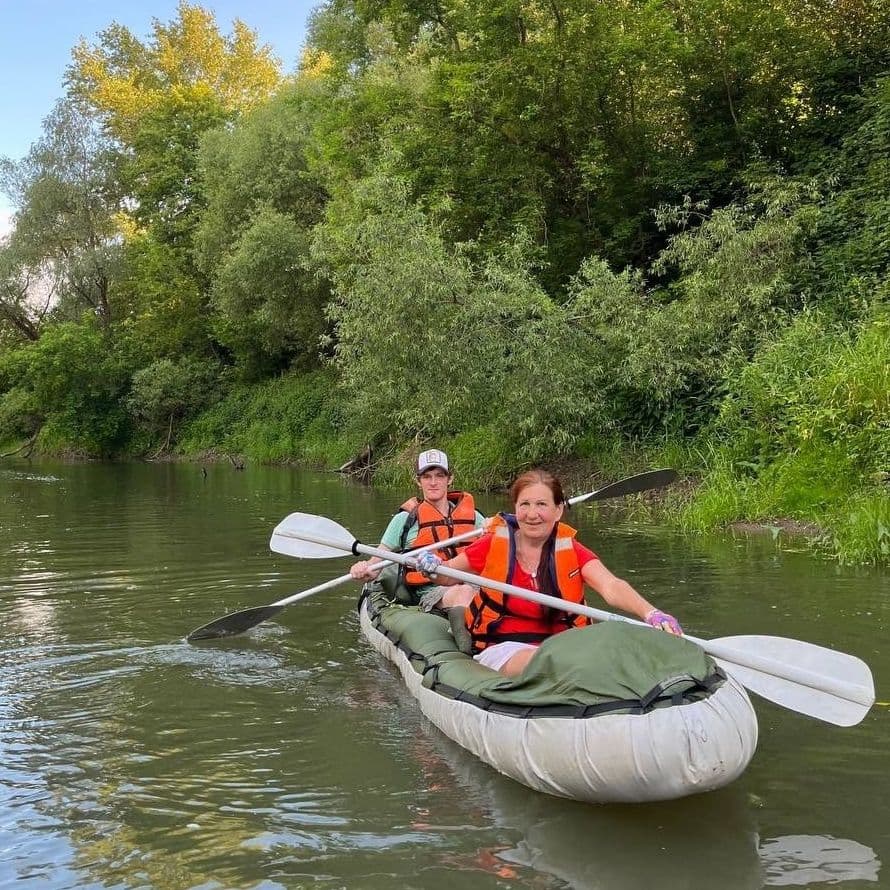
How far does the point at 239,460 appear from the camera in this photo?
24.7 meters

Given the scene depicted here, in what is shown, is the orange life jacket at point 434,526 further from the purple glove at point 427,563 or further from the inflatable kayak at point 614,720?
the inflatable kayak at point 614,720

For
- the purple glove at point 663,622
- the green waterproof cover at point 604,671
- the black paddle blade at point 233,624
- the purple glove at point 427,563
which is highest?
the purple glove at point 427,563

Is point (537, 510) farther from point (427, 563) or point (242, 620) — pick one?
point (242, 620)

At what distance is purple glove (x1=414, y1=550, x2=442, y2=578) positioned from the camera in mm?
4816

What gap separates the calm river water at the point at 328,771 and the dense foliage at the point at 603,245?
317 cm

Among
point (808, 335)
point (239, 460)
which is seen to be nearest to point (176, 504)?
point (808, 335)

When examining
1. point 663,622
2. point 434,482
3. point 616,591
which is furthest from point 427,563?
point 663,622

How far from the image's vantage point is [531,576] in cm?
424

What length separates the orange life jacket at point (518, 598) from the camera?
13.8 feet

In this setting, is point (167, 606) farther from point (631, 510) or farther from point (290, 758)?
point (631, 510)

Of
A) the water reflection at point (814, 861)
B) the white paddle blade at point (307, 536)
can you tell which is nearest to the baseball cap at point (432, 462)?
the white paddle blade at point (307, 536)

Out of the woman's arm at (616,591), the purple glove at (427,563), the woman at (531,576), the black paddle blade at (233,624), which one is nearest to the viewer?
the woman's arm at (616,591)

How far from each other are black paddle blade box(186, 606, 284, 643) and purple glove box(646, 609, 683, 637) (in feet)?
8.69

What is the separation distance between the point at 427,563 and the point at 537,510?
974mm
